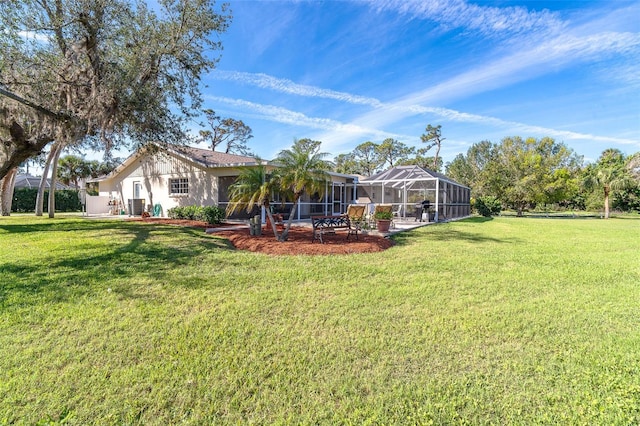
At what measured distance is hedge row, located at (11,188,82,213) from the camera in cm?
2477

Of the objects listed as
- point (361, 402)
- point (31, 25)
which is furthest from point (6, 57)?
point (361, 402)

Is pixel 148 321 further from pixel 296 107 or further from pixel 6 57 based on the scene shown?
pixel 296 107

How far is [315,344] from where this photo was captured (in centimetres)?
324

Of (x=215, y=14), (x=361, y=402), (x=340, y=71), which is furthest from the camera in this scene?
(x=340, y=71)

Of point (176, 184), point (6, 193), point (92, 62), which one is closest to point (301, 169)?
point (92, 62)

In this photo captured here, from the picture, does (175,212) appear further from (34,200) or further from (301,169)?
(34,200)

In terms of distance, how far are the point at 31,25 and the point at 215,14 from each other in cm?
588

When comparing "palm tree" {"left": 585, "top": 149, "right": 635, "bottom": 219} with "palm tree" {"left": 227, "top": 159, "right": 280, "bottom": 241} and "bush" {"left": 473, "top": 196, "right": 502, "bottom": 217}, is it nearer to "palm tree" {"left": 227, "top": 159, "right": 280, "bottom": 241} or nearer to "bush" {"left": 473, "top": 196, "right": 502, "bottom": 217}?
Answer: "bush" {"left": 473, "top": 196, "right": 502, "bottom": 217}

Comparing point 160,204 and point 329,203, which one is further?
point 329,203

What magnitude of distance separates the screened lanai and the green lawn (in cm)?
1172

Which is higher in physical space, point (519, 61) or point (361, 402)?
point (519, 61)

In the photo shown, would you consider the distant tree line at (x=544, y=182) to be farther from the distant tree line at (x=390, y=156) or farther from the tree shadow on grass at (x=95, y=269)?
the tree shadow on grass at (x=95, y=269)

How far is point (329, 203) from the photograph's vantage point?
1931 cm

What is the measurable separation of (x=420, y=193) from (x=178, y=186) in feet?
50.6
